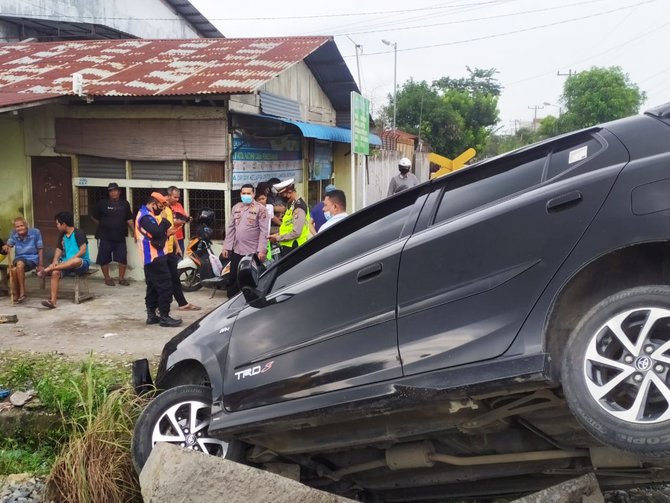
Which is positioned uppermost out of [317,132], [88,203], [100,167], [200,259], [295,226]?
[317,132]

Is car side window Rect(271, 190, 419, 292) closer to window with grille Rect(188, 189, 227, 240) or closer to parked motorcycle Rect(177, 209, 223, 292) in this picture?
parked motorcycle Rect(177, 209, 223, 292)

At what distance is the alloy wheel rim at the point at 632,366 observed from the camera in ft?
8.47

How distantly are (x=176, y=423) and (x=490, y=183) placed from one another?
2.35 metres

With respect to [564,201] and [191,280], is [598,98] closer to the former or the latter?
[191,280]

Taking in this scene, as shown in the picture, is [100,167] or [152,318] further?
[100,167]

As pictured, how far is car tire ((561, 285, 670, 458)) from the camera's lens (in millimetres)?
2570

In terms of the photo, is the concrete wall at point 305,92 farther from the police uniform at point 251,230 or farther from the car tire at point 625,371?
the car tire at point 625,371

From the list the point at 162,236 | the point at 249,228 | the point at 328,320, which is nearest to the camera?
the point at 328,320

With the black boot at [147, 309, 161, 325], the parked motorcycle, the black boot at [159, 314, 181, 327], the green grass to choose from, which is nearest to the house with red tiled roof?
the parked motorcycle

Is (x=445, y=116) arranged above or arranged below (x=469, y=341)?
above

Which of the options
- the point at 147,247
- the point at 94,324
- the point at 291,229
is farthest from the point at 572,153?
the point at 94,324

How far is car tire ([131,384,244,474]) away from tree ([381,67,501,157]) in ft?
99.3

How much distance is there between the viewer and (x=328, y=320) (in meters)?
3.36

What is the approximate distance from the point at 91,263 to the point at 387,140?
46.0 ft
